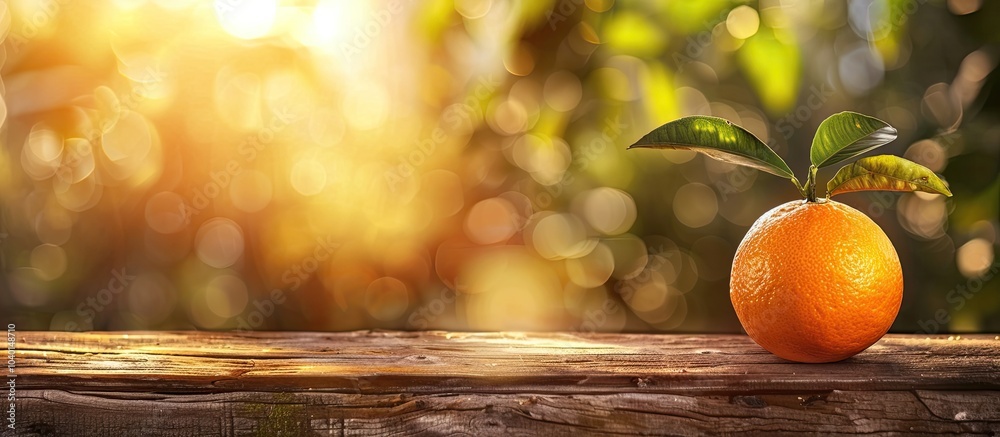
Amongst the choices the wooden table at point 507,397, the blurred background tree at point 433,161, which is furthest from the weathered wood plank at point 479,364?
the blurred background tree at point 433,161

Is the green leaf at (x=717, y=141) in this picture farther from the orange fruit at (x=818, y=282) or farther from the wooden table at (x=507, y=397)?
the wooden table at (x=507, y=397)

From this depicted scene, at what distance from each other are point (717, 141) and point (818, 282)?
0.16 meters

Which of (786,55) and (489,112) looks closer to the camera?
(786,55)

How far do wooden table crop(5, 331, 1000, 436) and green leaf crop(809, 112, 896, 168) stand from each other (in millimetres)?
211

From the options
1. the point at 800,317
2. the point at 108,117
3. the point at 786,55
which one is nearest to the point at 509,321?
the point at 786,55

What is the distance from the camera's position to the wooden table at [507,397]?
2.20 feet

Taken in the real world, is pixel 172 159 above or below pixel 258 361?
above

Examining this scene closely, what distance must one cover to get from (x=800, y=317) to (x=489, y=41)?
29.3 inches

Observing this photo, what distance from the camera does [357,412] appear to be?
68cm

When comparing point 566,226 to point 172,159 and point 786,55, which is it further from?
point 172,159

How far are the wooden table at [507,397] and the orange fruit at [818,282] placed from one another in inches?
1.3

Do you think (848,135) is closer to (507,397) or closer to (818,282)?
(818,282)

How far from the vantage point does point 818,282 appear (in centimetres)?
72

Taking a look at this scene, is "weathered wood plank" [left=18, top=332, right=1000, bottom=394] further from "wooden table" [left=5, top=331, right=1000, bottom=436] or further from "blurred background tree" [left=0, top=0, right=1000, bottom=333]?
"blurred background tree" [left=0, top=0, right=1000, bottom=333]
